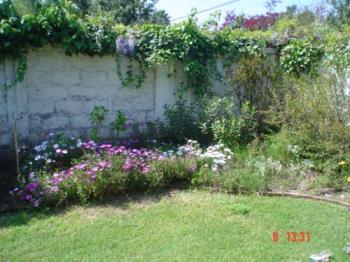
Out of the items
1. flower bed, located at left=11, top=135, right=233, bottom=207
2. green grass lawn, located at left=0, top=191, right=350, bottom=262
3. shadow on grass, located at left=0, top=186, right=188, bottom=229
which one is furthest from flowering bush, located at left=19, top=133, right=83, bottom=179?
green grass lawn, located at left=0, top=191, right=350, bottom=262

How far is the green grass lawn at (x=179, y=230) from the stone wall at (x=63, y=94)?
2123mm

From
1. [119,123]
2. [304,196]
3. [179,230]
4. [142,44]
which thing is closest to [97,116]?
[119,123]

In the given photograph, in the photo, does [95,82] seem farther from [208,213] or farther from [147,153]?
[208,213]

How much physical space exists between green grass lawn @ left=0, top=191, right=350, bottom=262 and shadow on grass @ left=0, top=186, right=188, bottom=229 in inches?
0.4

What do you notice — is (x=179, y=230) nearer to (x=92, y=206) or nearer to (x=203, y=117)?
(x=92, y=206)

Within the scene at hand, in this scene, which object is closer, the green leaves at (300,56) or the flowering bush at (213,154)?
the flowering bush at (213,154)

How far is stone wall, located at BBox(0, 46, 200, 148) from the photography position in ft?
17.9

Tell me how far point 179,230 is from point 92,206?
1.08m

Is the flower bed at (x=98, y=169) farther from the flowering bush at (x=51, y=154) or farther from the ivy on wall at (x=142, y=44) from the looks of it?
the ivy on wall at (x=142, y=44)

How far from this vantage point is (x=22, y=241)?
3301 mm

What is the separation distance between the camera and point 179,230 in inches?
138

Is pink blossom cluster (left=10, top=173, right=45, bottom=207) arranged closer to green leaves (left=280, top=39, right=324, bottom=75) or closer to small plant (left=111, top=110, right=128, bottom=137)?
small plant (left=111, top=110, right=128, bottom=137)

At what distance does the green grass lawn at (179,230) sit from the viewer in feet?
10.1

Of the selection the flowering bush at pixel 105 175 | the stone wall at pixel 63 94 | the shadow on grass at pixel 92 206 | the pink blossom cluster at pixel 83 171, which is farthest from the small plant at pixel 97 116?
the shadow on grass at pixel 92 206
